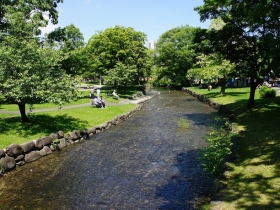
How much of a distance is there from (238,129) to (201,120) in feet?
24.8

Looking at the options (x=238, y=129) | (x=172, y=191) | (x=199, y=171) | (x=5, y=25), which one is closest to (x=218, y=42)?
(x=238, y=129)

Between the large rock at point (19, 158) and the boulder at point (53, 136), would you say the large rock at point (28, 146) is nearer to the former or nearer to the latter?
the large rock at point (19, 158)

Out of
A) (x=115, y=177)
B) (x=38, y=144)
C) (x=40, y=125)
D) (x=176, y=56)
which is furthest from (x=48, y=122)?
(x=176, y=56)

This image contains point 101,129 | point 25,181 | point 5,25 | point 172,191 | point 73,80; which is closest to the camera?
point 172,191

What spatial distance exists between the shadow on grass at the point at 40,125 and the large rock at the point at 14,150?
115 inches

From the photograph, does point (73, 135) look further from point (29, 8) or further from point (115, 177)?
point (29, 8)

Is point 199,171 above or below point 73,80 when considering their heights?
below

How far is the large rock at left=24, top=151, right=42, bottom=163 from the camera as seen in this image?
52.6 ft

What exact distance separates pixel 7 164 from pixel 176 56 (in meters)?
68.0

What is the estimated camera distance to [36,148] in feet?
55.7

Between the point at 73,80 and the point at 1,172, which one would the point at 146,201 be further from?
the point at 73,80

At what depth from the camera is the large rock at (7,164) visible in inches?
556

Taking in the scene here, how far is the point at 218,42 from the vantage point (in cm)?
2778

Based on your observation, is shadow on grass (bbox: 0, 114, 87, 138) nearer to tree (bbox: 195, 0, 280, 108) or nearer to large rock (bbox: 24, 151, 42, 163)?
large rock (bbox: 24, 151, 42, 163)
